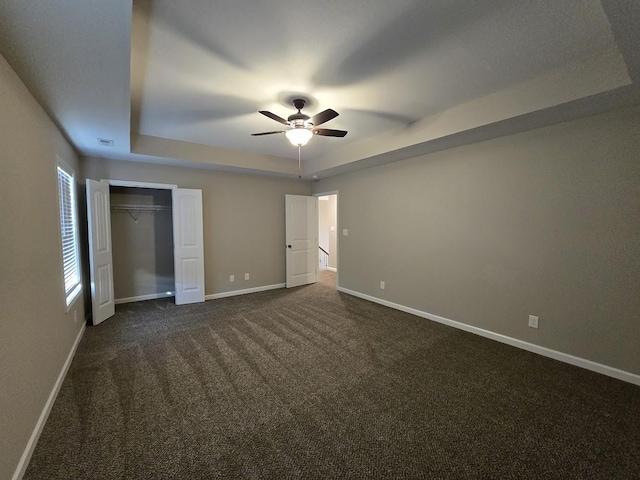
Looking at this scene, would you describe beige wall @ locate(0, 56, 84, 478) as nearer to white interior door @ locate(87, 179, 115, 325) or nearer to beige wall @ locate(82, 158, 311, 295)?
white interior door @ locate(87, 179, 115, 325)

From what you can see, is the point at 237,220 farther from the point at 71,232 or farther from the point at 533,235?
the point at 533,235

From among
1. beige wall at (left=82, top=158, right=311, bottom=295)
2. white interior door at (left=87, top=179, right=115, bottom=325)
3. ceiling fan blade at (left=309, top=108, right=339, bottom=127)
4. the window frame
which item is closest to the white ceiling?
ceiling fan blade at (left=309, top=108, right=339, bottom=127)

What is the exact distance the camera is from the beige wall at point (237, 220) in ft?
15.6

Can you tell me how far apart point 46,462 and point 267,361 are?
1585mm

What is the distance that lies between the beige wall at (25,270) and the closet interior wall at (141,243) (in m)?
2.28

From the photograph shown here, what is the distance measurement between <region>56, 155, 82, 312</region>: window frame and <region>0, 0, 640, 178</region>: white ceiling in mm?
457

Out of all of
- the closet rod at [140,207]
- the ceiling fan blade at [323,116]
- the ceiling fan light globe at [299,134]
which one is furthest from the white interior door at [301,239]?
the ceiling fan blade at [323,116]

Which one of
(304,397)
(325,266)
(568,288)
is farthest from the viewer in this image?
(325,266)

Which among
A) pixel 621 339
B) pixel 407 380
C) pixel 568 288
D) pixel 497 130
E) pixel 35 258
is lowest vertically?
pixel 407 380

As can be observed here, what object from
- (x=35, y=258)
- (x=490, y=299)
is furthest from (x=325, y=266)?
(x=35, y=258)

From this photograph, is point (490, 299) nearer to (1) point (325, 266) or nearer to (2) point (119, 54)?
(2) point (119, 54)

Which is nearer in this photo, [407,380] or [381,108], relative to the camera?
[407,380]

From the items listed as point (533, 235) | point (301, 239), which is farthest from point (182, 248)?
point (533, 235)

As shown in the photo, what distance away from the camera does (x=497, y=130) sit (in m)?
2.91
